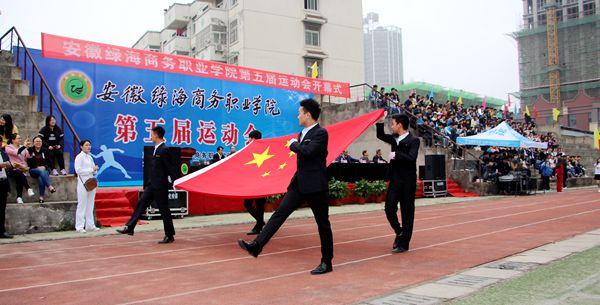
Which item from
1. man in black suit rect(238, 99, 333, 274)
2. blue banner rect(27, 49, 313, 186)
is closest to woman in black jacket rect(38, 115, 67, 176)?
blue banner rect(27, 49, 313, 186)

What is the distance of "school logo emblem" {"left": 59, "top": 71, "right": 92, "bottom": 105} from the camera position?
14469 mm

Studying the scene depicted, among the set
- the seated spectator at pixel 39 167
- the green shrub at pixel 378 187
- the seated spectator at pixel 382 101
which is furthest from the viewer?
the seated spectator at pixel 382 101

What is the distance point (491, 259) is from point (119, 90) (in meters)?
12.7

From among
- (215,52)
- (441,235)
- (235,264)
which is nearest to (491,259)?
(441,235)

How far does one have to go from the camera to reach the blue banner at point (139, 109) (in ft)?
48.1

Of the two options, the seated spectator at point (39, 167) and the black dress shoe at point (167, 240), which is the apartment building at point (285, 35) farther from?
the black dress shoe at point (167, 240)

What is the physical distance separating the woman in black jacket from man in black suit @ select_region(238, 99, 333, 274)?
766 centimetres

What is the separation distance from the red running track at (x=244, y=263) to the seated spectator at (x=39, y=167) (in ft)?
6.47

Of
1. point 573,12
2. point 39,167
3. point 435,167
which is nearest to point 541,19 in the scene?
point 573,12

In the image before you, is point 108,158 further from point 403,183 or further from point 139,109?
point 403,183

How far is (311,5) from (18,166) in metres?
33.9

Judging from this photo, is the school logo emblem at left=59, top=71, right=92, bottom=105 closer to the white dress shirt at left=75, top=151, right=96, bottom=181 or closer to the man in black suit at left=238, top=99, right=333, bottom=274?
the white dress shirt at left=75, top=151, right=96, bottom=181

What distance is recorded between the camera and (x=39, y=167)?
10.4 m

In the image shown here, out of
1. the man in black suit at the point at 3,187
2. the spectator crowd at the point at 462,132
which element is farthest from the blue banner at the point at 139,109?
the spectator crowd at the point at 462,132
